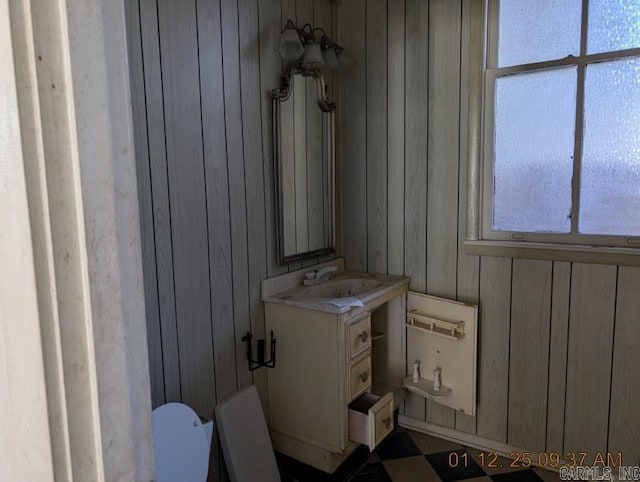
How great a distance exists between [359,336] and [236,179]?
2.79 feet

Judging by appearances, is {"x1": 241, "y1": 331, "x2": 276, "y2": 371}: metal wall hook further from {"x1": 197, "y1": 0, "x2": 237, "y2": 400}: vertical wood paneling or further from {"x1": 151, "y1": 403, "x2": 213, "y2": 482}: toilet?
{"x1": 151, "y1": 403, "x2": 213, "y2": 482}: toilet

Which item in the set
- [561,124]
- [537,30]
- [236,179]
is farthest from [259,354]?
[537,30]

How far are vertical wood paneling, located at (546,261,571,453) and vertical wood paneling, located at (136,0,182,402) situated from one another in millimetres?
1635

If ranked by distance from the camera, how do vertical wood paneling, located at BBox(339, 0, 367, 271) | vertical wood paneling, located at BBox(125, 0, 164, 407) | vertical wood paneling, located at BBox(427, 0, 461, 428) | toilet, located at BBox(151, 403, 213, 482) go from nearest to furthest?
toilet, located at BBox(151, 403, 213, 482) → vertical wood paneling, located at BBox(125, 0, 164, 407) → vertical wood paneling, located at BBox(427, 0, 461, 428) → vertical wood paneling, located at BBox(339, 0, 367, 271)

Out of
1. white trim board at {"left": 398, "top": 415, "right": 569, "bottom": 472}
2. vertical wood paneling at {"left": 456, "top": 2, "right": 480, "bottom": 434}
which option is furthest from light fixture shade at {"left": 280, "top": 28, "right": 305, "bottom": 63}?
white trim board at {"left": 398, "top": 415, "right": 569, "bottom": 472}

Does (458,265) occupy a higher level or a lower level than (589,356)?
higher

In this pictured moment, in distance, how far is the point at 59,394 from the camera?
0.46 meters

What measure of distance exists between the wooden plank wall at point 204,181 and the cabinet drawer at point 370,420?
436mm

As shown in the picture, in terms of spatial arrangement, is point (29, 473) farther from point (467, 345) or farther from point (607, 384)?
point (607, 384)

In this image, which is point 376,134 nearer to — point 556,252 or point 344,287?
point 344,287

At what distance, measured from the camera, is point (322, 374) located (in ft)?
6.43

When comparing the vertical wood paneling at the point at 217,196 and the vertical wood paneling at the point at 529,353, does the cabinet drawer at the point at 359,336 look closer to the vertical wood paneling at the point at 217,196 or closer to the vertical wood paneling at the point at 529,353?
the vertical wood paneling at the point at 217,196

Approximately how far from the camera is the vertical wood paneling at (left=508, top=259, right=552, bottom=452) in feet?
6.98

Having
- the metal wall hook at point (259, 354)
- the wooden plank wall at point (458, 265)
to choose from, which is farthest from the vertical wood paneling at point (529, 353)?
the metal wall hook at point (259, 354)
